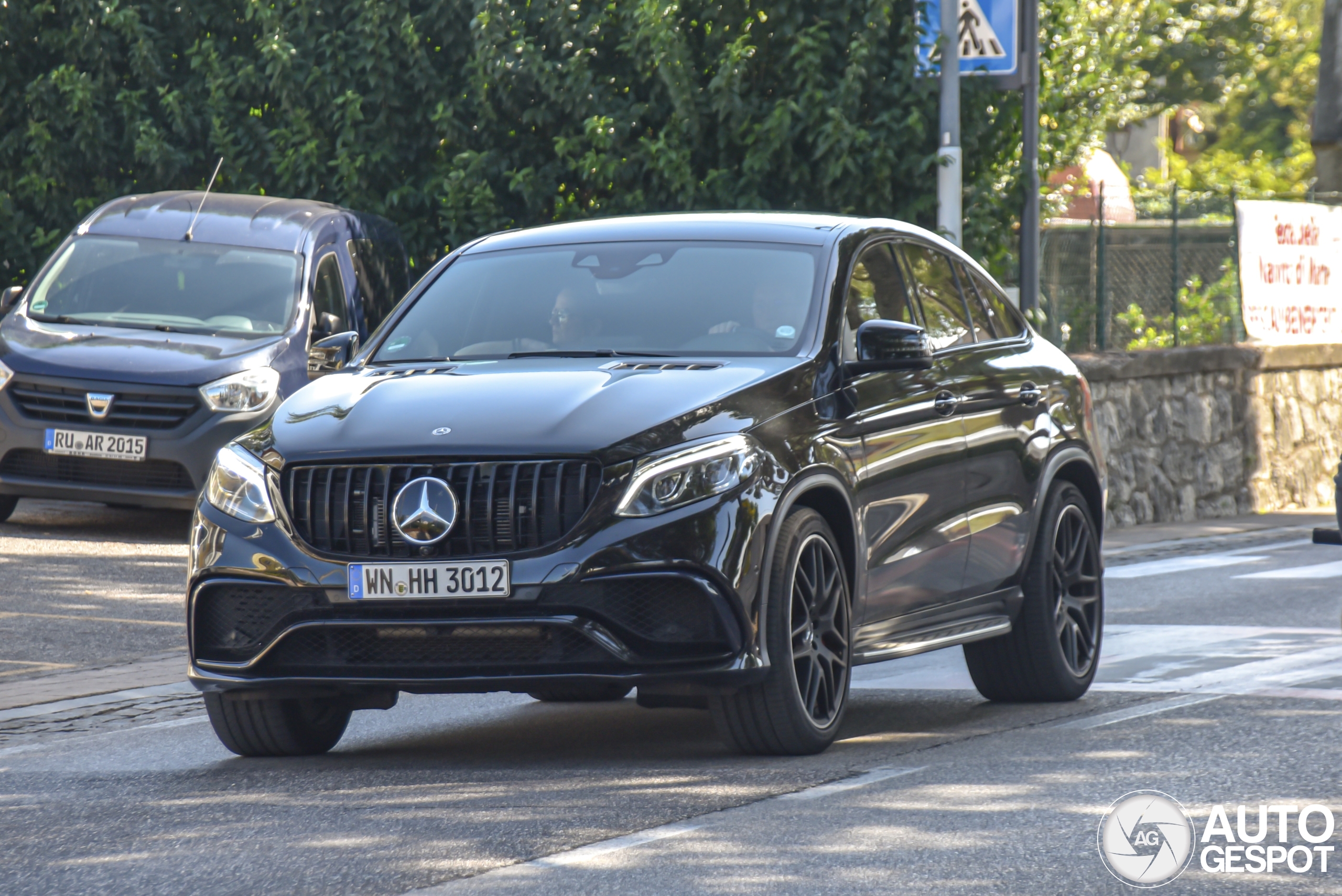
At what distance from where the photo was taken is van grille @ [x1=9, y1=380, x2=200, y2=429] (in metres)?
13.4

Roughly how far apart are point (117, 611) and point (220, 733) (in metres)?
4.05

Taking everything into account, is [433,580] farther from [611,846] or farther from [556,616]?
[611,846]

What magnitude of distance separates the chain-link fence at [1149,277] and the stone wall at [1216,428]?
Result: 1.21 ft

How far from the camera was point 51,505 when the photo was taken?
15.6m

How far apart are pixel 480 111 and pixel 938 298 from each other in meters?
10.5

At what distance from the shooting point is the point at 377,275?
51.5 ft

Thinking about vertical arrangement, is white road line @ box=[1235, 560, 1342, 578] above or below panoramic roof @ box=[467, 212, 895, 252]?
below

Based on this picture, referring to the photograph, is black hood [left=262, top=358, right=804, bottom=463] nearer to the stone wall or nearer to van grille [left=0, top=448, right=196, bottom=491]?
van grille [left=0, top=448, right=196, bottom=491]

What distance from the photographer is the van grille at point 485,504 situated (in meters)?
6.36

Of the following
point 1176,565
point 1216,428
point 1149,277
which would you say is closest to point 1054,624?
point 1176,565

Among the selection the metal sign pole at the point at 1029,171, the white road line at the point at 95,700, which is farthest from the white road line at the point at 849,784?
the metal sign pole at the point at 1029,171

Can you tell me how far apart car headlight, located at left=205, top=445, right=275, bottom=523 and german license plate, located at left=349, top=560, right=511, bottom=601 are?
41cm

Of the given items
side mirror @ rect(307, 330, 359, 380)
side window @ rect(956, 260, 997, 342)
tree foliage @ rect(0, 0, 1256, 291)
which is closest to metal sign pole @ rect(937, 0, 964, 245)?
tree foliage @ rect(0, 0, 1256, 291)

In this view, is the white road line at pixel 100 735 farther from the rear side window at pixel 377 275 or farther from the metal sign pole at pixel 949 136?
the metal sign pole at pixel 949 136
